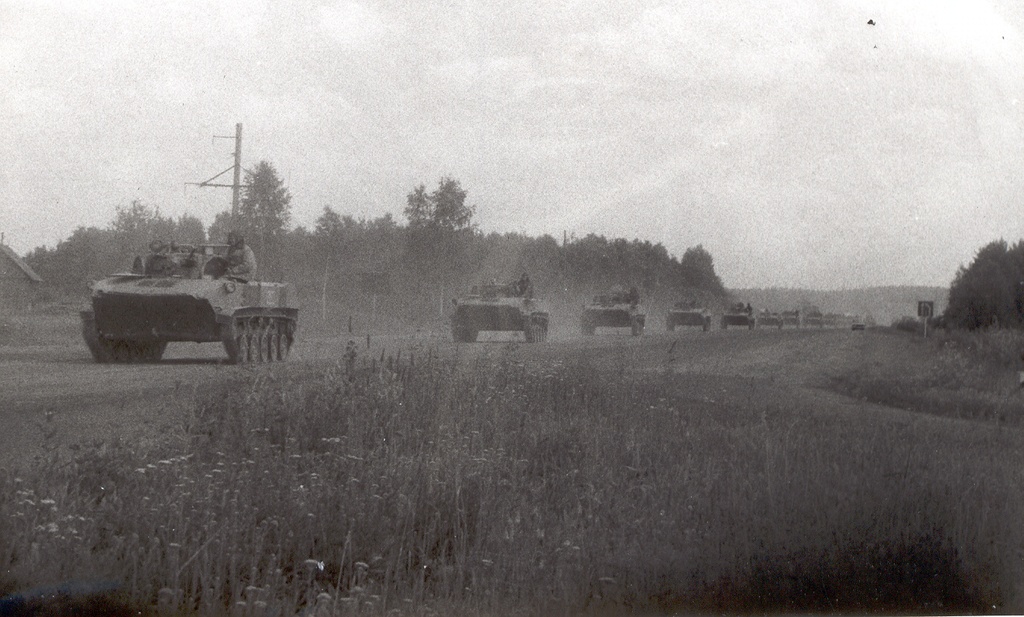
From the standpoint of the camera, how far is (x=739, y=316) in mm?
56375

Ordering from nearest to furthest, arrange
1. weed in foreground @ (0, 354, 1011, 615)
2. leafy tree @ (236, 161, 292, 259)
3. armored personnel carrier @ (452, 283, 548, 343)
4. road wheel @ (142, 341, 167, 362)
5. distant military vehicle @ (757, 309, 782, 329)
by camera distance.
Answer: weed in foreground @ (0, 354, 1011, 615), leafy tree @ (236, 161, 292, 259), road wheel @ (142, 341, 167, 362), armored personnel carrier @ (452, 283, 548, 343), distant military vehicle @ (757, 309, 782, 329)

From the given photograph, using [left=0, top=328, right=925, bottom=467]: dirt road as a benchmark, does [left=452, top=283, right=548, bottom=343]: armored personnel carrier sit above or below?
above

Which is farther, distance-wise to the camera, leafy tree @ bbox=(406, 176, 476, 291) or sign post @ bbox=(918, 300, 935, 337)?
sign post @ bbox=(918, 300, 935, 337)

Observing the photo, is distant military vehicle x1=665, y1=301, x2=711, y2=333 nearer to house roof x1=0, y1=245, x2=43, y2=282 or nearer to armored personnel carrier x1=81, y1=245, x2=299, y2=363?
armored personnel carrier x1=81, y1=245, x2=299, y2=363

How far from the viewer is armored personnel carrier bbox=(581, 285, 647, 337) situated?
35688 mm

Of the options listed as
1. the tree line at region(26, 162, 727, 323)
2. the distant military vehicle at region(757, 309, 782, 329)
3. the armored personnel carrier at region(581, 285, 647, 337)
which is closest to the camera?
the tree line at region(26, 162, 727, 323)

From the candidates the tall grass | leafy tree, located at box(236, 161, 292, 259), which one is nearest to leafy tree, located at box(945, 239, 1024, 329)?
the tall grass

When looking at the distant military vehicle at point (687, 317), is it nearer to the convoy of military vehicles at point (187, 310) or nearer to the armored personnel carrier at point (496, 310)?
the armored personnel carrier at point (496, 310)

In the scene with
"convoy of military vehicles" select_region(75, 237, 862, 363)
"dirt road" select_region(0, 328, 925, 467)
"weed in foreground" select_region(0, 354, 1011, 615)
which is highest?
"convoy of military vehicles" select_region(75, 237, 862, 363)

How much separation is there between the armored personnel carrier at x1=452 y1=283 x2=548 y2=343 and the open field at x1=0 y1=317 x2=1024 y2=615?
16.3 m

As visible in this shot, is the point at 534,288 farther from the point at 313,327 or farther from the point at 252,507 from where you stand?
the point at 252,507

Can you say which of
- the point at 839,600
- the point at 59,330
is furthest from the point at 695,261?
the point at 59,330

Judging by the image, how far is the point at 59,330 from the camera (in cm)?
2172

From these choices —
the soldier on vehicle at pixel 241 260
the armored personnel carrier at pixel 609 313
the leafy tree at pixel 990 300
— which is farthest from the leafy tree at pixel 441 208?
the armored personnel carrier at pixel 609 313
